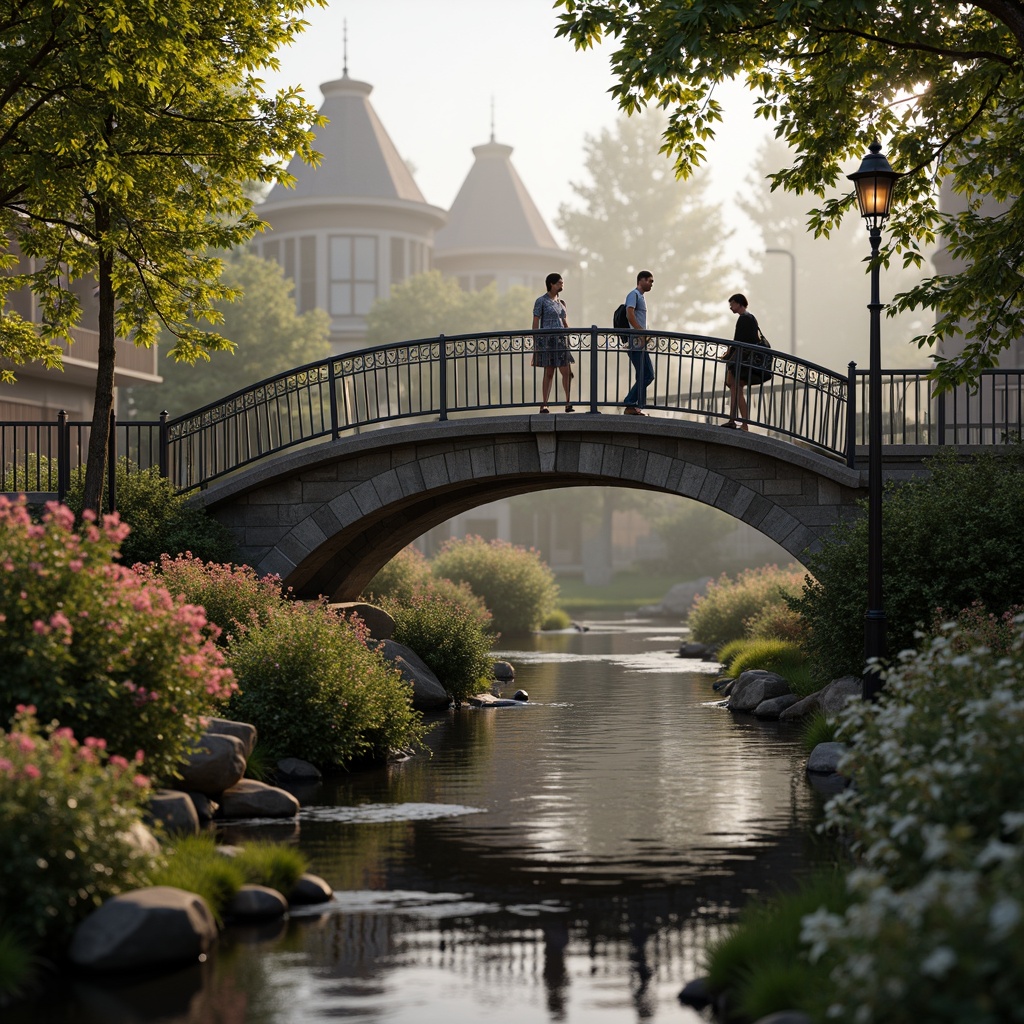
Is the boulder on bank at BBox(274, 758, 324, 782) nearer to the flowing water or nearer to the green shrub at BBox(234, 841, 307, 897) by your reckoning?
the flowing water

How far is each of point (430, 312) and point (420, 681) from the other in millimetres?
33623

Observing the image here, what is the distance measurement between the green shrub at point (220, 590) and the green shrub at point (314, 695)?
2.53 meters

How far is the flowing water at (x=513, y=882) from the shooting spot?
7156 mm

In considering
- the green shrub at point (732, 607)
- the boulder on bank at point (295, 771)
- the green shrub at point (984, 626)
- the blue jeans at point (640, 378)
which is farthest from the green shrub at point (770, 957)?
the green shrub at point (732, 607)

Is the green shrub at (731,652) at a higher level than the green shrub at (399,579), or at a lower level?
lower

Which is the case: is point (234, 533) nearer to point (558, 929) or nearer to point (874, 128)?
point (874, 128)

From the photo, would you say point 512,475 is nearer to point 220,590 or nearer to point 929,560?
point 220,590

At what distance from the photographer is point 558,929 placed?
27.7 ft

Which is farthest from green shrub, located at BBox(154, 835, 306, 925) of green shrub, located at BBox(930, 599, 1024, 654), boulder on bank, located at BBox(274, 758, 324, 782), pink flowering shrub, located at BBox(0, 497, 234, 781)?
green shrub, located at BBox(930, 599, 1024, 654)

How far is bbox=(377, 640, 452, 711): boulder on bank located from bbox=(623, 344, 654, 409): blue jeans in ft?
14.7

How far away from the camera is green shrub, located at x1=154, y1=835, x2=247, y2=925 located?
8453 millimetres

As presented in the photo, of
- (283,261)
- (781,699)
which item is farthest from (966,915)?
(283,261)

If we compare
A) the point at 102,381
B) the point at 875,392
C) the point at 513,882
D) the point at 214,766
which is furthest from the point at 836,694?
the point at 102,381

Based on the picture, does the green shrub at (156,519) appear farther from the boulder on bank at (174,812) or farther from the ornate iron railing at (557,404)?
the boulder on bank at (174,812)
